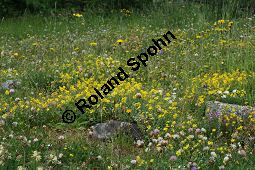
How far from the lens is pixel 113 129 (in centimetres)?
536

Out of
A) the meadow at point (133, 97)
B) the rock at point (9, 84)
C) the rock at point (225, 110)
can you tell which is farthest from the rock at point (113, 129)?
the rock at point (9, 84)

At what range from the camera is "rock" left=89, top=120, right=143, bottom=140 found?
528 cm

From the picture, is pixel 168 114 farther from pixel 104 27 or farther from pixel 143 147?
pixel 104 27

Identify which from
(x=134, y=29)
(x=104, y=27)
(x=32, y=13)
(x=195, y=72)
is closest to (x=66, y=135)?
(x=195, y=72)

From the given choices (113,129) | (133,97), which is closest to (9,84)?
(133,97)

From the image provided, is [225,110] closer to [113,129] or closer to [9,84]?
[113,129]

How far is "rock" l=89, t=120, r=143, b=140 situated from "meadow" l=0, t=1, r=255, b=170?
0.09 meters

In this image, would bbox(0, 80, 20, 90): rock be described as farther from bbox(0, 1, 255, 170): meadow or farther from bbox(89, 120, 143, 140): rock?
bbox(89, 120, 143, 140): rock

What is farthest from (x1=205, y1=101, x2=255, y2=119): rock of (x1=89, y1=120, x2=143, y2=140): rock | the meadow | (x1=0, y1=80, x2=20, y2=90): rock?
(x1=0, y1=80, x2=20, y2=90): rock

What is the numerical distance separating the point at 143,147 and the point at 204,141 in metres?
0.64

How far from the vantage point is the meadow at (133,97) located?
14.8ft

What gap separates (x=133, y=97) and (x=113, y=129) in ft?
2.44

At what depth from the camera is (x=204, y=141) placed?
487 cm

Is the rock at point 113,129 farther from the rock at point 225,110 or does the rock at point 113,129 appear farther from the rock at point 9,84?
A: the rock at point 9,84
